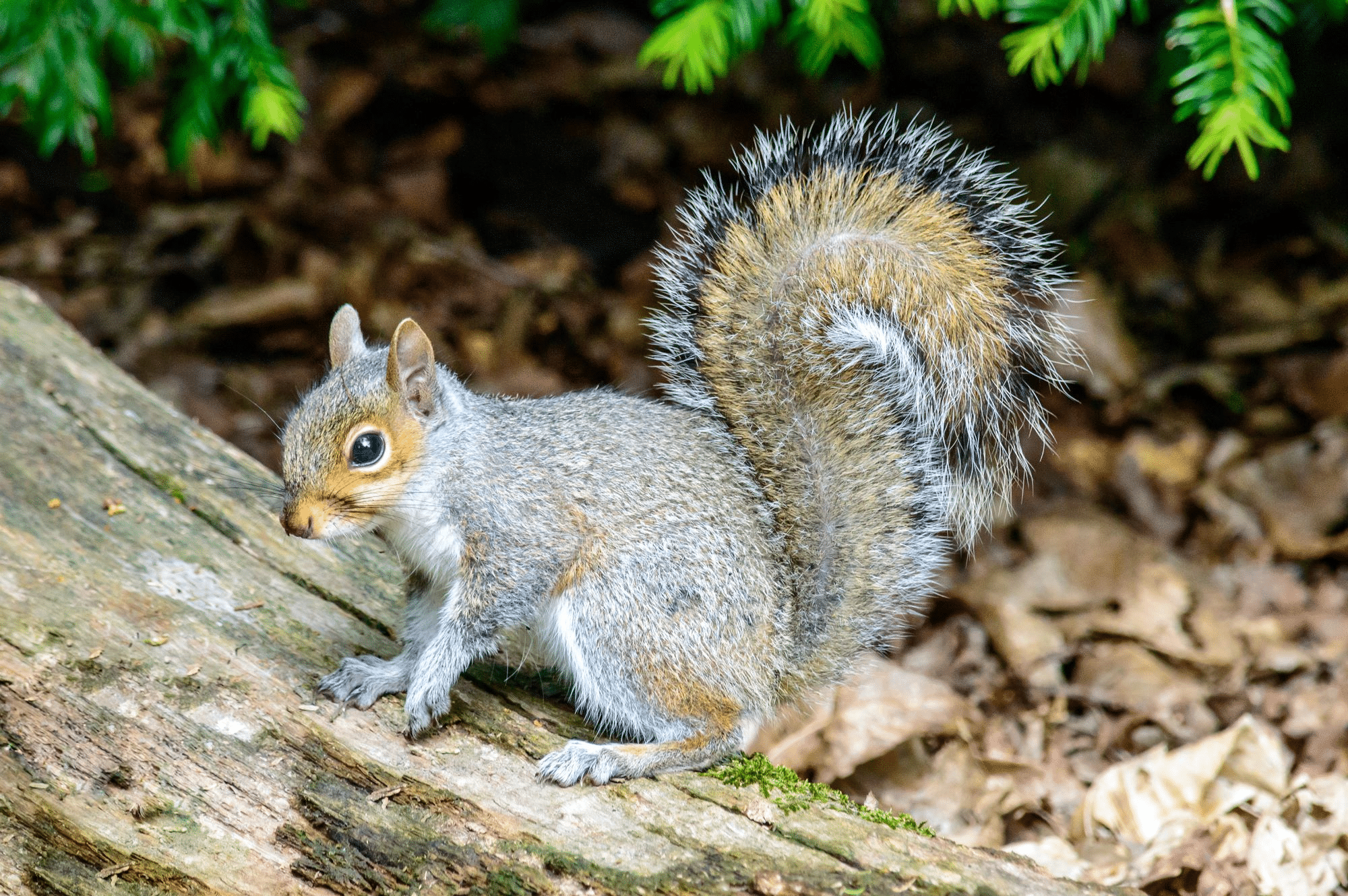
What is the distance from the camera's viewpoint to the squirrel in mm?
2037

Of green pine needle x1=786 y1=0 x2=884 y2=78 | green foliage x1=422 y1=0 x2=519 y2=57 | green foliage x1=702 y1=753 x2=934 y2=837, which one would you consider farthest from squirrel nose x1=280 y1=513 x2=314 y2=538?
green foliage x1=422 y1=0 x2=519 y2=57

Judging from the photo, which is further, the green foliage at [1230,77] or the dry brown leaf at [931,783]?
the dry brown leaf at [931,783]

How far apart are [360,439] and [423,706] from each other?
1.61ft

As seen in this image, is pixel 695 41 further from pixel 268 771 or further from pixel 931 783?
pixel 931 783

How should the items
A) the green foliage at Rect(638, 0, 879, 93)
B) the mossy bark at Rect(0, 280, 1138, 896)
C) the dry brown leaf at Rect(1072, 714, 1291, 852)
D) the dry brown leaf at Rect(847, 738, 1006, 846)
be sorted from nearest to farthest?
the mossy bark at Rect(0, 280, 1138, 896), the green foliage at Rect(638, 0, 879, 93), the dry brown leaf at Rect(1072, 714, 1291, 852), the dry brown leaf at Rect(847, 738, 1006, 846)

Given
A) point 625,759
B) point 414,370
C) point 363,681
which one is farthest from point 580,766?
point 414,370

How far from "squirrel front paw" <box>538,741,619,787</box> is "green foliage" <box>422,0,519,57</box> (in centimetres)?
270

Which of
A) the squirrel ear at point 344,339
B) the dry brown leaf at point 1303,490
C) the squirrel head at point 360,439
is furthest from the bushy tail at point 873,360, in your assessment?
the dry brown leaf at point 1303,490

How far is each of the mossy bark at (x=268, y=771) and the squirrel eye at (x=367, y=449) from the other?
0.45m

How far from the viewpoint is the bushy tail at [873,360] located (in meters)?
2.11

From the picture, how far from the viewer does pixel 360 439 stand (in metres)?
2.01

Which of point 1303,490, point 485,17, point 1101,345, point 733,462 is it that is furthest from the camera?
point 1101,345

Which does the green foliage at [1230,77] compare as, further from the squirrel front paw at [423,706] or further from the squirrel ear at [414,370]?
the squirrel front paw at [423,706]

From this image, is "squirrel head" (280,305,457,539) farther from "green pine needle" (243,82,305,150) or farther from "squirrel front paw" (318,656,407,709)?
"green pine needle" (243,82,305,150)
